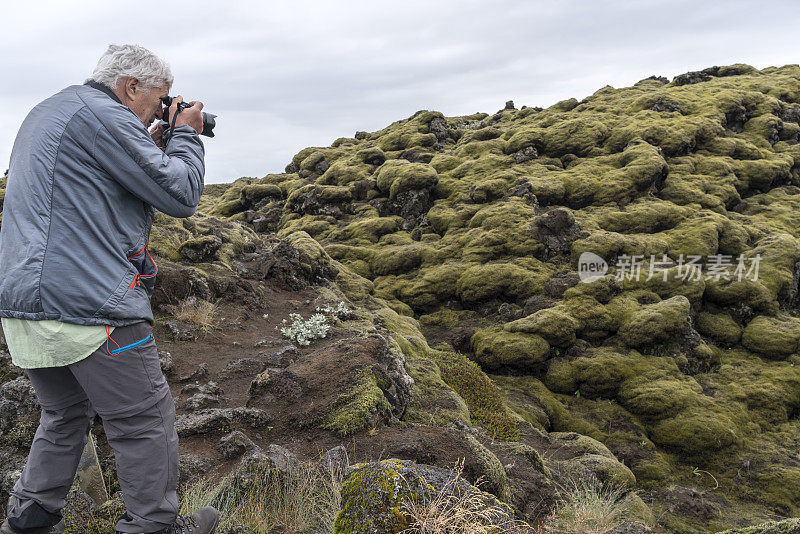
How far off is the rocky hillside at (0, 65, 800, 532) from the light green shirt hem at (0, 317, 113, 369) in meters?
3.44

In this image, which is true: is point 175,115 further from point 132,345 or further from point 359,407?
point 359,407

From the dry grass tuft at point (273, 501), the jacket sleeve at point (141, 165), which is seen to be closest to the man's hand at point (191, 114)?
the jacket sleeve at point (141, 165)

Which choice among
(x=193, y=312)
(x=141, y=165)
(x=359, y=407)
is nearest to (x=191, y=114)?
(x=141, y=165)

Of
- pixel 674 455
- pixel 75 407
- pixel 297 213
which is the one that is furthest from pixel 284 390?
pixel 297 213

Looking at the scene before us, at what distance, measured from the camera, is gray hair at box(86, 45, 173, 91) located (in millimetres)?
3197

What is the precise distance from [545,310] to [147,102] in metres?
16.4

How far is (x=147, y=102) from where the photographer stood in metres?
3.37

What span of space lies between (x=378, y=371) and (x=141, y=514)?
465cm

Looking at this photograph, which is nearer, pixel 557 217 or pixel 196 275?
pixel 196 275

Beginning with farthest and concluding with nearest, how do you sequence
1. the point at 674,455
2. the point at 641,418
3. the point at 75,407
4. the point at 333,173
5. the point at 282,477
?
the point at 333,173
the point at 641,418
the point at 674,455
the point at 282,477
the point at 75,407

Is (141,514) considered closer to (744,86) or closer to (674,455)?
(674,455)

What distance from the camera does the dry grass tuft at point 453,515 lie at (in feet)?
10.9

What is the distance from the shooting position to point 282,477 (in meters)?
5.22

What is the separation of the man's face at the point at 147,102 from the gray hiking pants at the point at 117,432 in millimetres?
1508
